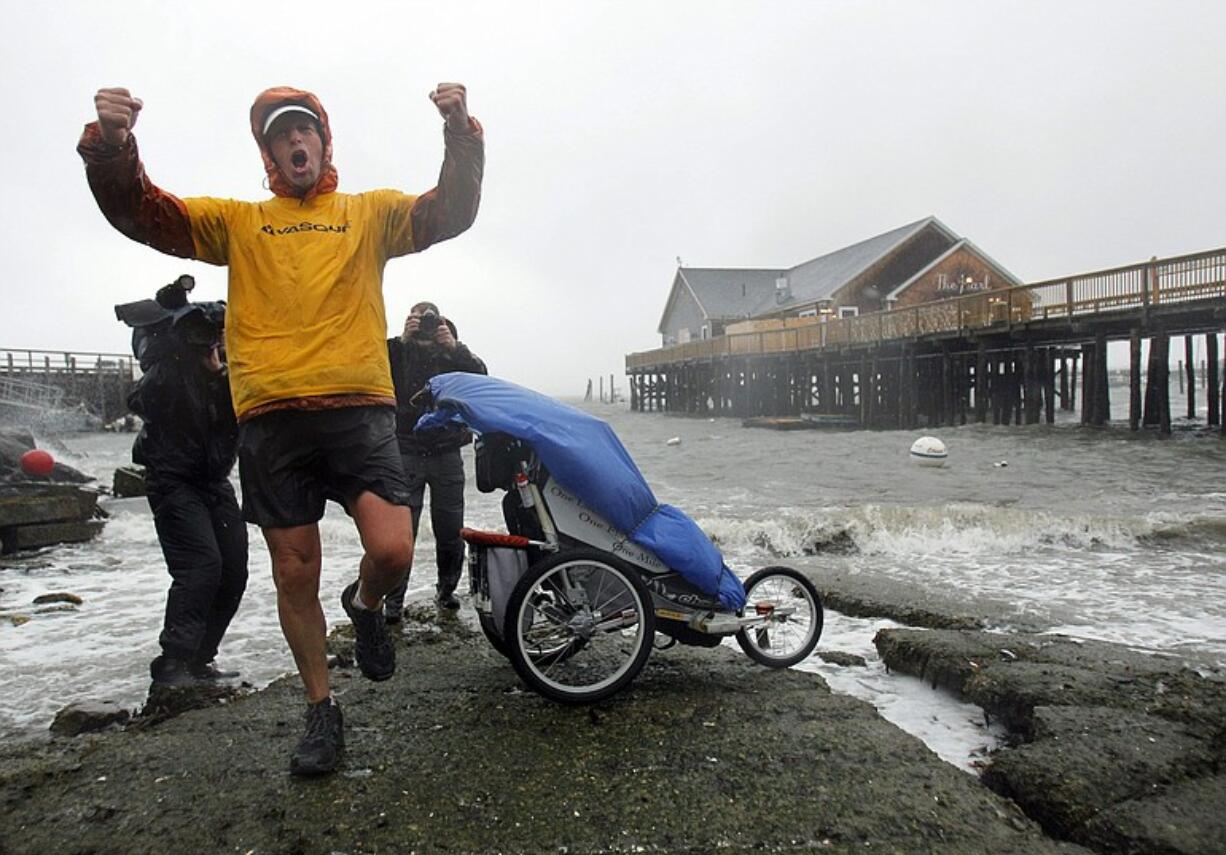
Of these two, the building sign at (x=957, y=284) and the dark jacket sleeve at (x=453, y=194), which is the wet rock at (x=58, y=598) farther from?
the building sign at (x=957, y=284)

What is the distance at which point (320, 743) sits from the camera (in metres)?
2.37

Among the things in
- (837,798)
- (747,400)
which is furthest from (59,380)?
(837,798)

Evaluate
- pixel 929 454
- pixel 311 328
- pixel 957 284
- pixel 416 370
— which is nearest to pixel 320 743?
Result: pixel 311 328

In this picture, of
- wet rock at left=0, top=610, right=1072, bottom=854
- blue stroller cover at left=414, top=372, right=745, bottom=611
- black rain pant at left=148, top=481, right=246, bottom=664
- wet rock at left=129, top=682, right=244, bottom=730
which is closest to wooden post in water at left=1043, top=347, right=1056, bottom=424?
blue stroller cover at left=414, top=372, right=745, bottom=611

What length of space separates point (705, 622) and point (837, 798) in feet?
3.51

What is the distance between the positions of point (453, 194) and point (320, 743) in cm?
172

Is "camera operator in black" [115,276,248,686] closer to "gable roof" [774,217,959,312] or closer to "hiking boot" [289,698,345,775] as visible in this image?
"hiking boot" [289,698,345,775]

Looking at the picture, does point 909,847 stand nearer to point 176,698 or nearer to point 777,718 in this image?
point 777,718

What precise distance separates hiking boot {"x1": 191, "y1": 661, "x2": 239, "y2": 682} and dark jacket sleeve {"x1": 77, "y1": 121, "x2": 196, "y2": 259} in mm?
2192

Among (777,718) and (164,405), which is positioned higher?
(164,405)

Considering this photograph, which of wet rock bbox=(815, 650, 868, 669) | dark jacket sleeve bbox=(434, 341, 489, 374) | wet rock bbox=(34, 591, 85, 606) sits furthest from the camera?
wet rock bbox=(34, 591, 85, 606)

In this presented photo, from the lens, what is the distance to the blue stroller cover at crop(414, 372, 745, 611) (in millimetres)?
3020

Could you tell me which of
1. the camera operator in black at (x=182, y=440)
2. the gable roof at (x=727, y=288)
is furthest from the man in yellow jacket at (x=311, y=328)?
the gable roof at (x=727, y=288)

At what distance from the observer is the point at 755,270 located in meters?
57.2
